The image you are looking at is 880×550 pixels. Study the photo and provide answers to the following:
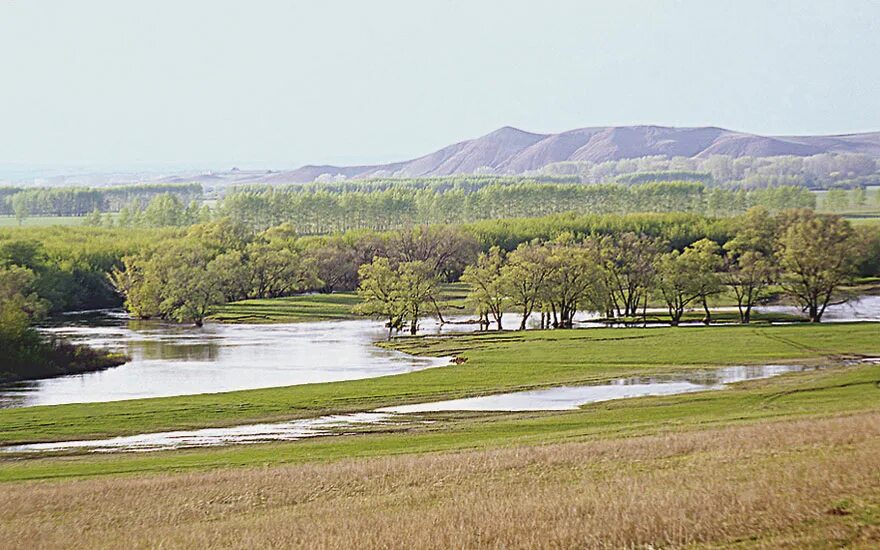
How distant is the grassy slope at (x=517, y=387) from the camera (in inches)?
1191

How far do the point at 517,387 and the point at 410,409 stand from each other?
9.09 metres

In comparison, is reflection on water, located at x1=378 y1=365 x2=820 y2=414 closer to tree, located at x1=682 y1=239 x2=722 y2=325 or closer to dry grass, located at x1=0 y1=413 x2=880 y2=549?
dry grass, located at x1=0 y1=413 x2=880 y2=549

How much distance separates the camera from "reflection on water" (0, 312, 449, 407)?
2200 inches

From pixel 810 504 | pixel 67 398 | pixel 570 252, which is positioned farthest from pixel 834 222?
pixel 810 504

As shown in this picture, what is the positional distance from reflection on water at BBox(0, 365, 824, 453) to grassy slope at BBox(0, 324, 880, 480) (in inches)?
76.2

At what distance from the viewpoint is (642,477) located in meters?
19.0

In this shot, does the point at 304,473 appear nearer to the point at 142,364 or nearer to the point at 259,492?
the point at 259,492

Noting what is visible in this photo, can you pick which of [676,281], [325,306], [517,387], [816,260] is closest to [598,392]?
[517,387]

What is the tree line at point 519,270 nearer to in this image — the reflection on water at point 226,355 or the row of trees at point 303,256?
the row of trees at point 303,256

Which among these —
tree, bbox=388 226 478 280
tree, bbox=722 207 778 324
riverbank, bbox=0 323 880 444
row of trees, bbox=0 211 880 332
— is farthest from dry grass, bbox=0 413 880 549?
tree, bbox=388 226 478 280

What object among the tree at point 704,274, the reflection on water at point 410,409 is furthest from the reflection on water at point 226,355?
the reflection on water at point 410,409

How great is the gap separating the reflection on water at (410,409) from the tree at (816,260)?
32238mm

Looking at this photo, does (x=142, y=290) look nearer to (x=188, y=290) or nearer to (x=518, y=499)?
(x=188, y=290)

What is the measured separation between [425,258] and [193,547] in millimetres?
123844
